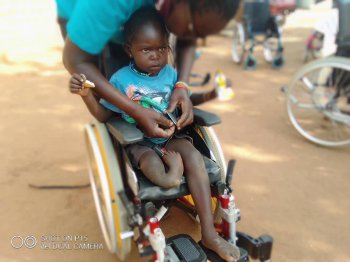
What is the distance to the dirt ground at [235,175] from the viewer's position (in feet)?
7.02

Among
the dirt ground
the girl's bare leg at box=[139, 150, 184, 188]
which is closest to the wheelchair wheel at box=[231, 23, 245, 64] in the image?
the dirt ground

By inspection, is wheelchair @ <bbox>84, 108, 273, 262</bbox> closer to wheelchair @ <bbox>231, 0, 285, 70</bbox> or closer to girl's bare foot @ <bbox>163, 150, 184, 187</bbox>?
girl's bare foot @ <bbox>163, 150, 184, 187</bbox>

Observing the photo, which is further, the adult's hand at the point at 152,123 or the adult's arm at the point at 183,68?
the adult's arm at the point at 183,68

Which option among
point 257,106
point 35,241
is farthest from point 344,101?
point 35,241

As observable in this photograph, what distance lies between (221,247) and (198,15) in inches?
39.8

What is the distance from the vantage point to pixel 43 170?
2.84 metres

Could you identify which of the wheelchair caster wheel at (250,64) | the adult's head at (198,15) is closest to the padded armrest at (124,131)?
the adult's head at (198,15)

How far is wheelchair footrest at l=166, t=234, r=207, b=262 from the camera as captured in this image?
1614 millimetres

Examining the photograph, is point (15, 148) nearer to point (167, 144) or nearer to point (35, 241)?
point (35, 241)

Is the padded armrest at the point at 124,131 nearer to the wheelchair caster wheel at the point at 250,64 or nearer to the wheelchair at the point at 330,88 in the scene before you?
the wheelchair at the point at 330,88

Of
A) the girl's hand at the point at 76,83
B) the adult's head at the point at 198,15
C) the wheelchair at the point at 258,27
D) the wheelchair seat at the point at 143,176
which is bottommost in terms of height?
the wheelchair at the point at 258,27

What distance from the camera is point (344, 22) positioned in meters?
2.88

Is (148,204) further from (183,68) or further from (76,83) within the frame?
(183,68)

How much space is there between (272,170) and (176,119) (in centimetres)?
126
